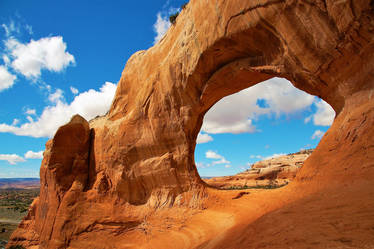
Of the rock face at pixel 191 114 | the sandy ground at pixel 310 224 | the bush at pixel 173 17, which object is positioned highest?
the bush at pixel 173 17

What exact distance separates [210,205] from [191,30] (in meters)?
7.36

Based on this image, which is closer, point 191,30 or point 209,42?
point 209,42

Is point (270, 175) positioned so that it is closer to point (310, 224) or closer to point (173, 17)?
point (173, 17)

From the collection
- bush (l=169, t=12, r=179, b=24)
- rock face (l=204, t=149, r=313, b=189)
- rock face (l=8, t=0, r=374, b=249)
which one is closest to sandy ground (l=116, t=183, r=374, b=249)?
rock face (l=8, t=0, r=374, b=249)

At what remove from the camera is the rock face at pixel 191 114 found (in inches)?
197

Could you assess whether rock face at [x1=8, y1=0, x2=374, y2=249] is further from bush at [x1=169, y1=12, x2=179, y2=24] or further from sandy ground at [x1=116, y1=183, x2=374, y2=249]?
bush at [x1=169, y1=12, x2=179, y2=24]

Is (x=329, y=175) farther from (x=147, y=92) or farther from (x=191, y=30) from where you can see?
(x=147, y=92)

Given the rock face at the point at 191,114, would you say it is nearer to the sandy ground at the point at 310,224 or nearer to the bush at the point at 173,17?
the sandy ground at the point at 310,224

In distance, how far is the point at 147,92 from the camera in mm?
10781

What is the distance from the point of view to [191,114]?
394 inches

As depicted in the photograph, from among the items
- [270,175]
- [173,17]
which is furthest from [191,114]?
[270,175]

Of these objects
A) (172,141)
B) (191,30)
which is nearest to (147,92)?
(172,141)

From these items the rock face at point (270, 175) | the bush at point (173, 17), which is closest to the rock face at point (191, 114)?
the bush at point (173, 17)

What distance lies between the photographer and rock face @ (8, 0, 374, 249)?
5.00 metres
